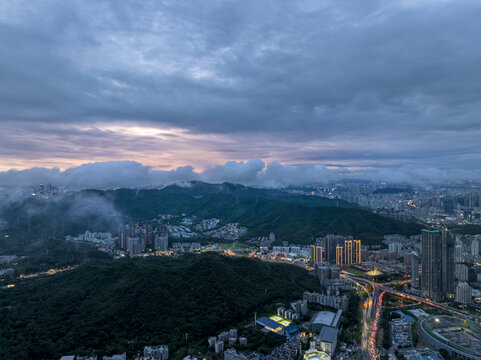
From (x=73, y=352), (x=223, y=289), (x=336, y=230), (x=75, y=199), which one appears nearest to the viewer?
(x=73, y=352)

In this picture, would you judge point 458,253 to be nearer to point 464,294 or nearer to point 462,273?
point 462,273

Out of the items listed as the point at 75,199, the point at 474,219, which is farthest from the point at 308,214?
the point at 75,199

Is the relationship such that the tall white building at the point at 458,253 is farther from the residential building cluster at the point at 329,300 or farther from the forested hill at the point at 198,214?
the residential building cluster at the point at 329,300

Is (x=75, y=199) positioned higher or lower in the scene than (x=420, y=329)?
higher

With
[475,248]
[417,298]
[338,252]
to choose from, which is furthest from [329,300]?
[475,248]

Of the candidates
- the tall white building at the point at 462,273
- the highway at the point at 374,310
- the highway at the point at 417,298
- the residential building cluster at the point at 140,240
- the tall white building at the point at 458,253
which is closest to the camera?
the highway at the point at 374,310

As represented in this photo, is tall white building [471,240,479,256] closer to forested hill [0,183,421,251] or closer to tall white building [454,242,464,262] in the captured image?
tall white building [454,242,464,262]

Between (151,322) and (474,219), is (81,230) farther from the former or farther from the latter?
(474,219)

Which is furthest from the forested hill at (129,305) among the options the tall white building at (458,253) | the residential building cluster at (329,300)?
the tall white building at (458,253)

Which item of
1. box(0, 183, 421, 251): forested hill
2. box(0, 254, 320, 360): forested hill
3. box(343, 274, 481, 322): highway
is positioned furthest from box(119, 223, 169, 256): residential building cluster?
box(343, 274, 481, 322): highway
